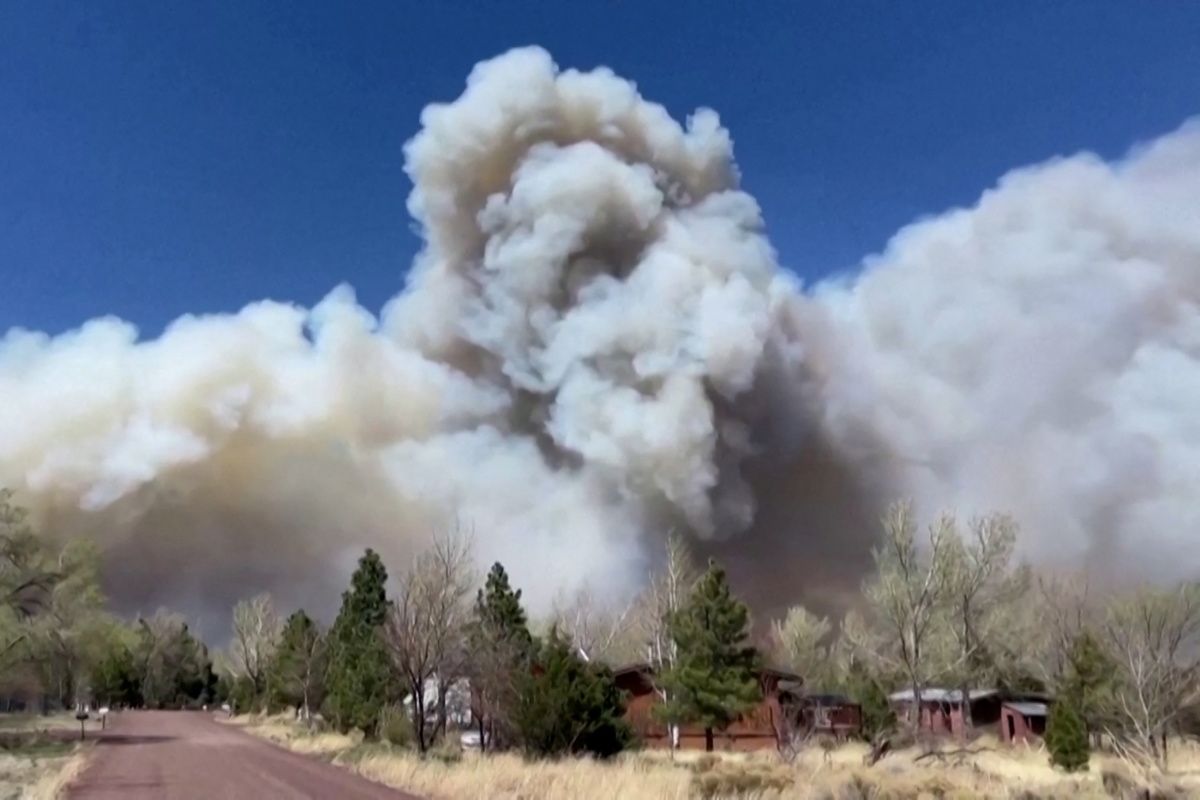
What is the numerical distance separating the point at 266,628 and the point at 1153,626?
62.8 m

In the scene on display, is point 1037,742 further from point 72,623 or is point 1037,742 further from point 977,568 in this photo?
point 72,623

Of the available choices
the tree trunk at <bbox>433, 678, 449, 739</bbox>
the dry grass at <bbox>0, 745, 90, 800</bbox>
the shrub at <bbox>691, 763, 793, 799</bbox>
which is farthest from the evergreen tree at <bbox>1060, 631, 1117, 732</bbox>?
the dry grass at <bbox>0, 745, 90, 800</bbox>

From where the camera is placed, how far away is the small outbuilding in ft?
171

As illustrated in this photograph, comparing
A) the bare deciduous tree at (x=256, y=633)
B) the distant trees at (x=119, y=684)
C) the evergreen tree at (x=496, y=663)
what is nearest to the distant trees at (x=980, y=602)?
the evergreen tree at (x=496, y=663)

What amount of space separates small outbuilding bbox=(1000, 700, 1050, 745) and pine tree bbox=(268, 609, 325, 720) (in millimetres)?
33090

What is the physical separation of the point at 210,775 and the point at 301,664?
1308 inches

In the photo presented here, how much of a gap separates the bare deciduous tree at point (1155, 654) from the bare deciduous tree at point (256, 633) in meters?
55.7

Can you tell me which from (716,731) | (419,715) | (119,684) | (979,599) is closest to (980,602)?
(979,599)

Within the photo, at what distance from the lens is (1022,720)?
5281cm

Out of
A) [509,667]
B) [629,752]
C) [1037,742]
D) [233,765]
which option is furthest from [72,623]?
[1037,742]

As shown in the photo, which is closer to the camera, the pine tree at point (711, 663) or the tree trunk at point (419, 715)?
the tree trunk at point (419, 715)

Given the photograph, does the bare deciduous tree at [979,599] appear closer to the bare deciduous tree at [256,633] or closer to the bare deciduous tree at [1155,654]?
the bare deciduous tree at [1155,654]

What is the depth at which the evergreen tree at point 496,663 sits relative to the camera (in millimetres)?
26891

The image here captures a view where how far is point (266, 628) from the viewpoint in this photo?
3177 inches
